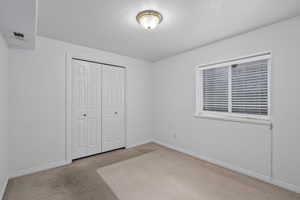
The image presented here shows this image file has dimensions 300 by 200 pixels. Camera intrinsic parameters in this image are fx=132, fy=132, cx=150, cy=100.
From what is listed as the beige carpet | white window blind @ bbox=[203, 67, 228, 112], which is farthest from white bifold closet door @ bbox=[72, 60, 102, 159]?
white window blind @ bbox=[203, 67, 228, 112]

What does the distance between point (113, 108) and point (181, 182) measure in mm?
2149

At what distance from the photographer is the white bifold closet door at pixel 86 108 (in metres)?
2.71

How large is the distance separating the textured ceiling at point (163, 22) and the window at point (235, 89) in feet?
1.87

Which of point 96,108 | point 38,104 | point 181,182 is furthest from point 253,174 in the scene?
point 38,104

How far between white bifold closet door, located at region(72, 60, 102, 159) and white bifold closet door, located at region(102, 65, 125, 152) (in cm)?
12

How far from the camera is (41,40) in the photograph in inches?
91.0

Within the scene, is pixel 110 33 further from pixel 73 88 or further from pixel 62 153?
pixel 62 153

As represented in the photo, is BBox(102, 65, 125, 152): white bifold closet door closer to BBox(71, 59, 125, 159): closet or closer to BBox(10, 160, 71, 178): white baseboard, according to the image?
BBox(71, 59, 125, 159): closet

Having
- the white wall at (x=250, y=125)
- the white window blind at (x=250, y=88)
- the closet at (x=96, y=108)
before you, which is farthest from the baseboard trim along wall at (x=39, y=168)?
the white window blind at (x=250, y=88)

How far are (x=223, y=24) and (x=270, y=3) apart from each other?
21.3 inches

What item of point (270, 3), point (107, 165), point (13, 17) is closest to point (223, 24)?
point (270, 3)

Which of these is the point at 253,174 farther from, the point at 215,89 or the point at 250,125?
the point at 215,89

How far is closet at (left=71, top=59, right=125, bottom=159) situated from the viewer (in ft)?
8.99

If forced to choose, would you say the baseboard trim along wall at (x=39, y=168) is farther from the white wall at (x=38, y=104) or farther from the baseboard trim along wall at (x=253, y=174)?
the baseboard trim along wall at (x=253, y=174)
